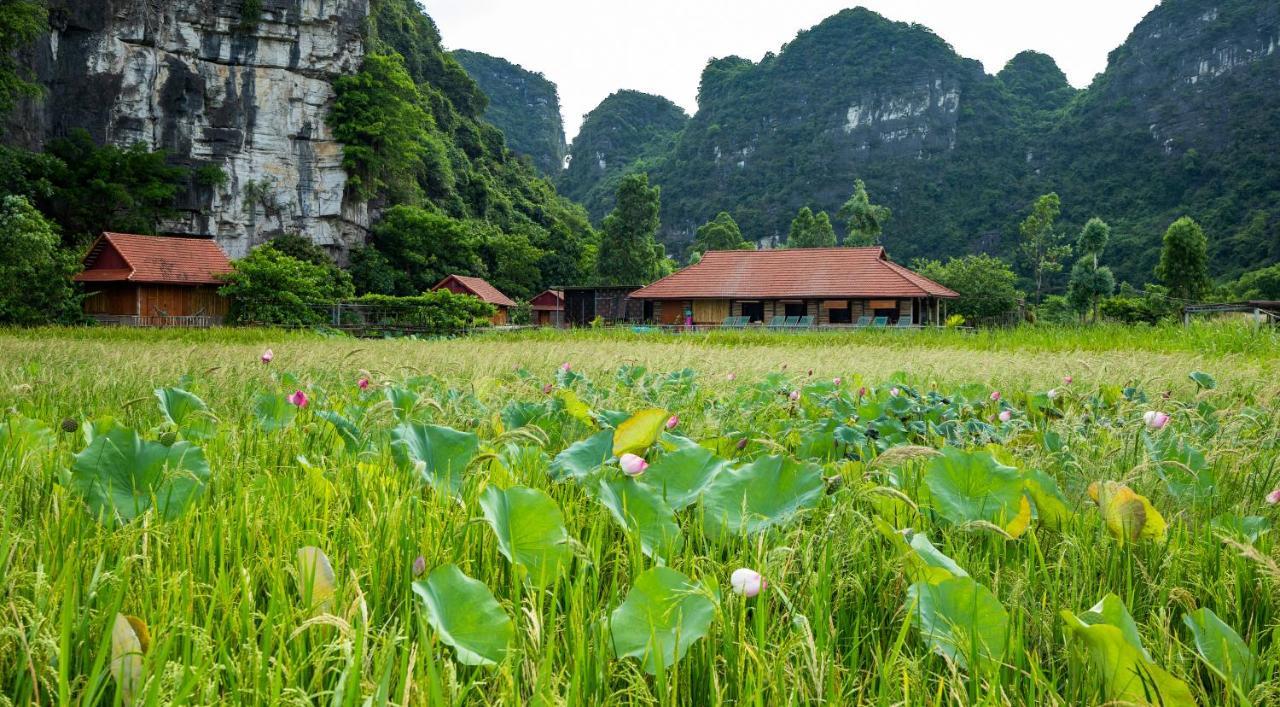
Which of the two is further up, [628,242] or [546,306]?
[628,242]

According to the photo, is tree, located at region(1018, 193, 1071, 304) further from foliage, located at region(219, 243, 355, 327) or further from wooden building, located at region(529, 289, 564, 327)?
foliage, located at region(219, 243, 355, 327)

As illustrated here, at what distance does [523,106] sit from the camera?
148m

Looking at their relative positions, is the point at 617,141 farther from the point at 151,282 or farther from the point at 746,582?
the point at 746,582

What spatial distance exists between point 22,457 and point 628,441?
55.9 inches

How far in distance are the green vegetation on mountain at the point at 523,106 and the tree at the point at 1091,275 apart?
102 m

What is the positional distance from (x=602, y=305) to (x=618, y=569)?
42184mm

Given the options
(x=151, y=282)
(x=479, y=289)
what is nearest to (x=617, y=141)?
(x=479, y=289)

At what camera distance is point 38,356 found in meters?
5.99

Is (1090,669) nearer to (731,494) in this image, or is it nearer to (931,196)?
(731,494)

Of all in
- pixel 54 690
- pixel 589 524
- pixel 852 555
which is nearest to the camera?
pixel 54 690

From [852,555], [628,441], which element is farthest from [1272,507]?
[628,441]

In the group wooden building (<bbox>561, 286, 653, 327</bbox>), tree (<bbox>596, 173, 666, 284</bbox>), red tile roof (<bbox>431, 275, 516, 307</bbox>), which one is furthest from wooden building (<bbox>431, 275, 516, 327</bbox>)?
tree (<bbox>596, 173, 666, 284</bbox>)

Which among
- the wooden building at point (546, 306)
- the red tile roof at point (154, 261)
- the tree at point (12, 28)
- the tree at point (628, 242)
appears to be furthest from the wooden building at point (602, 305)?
the tree at point (12, 28)

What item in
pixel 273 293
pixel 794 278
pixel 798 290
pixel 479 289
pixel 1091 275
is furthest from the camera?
pixel 1091 275
